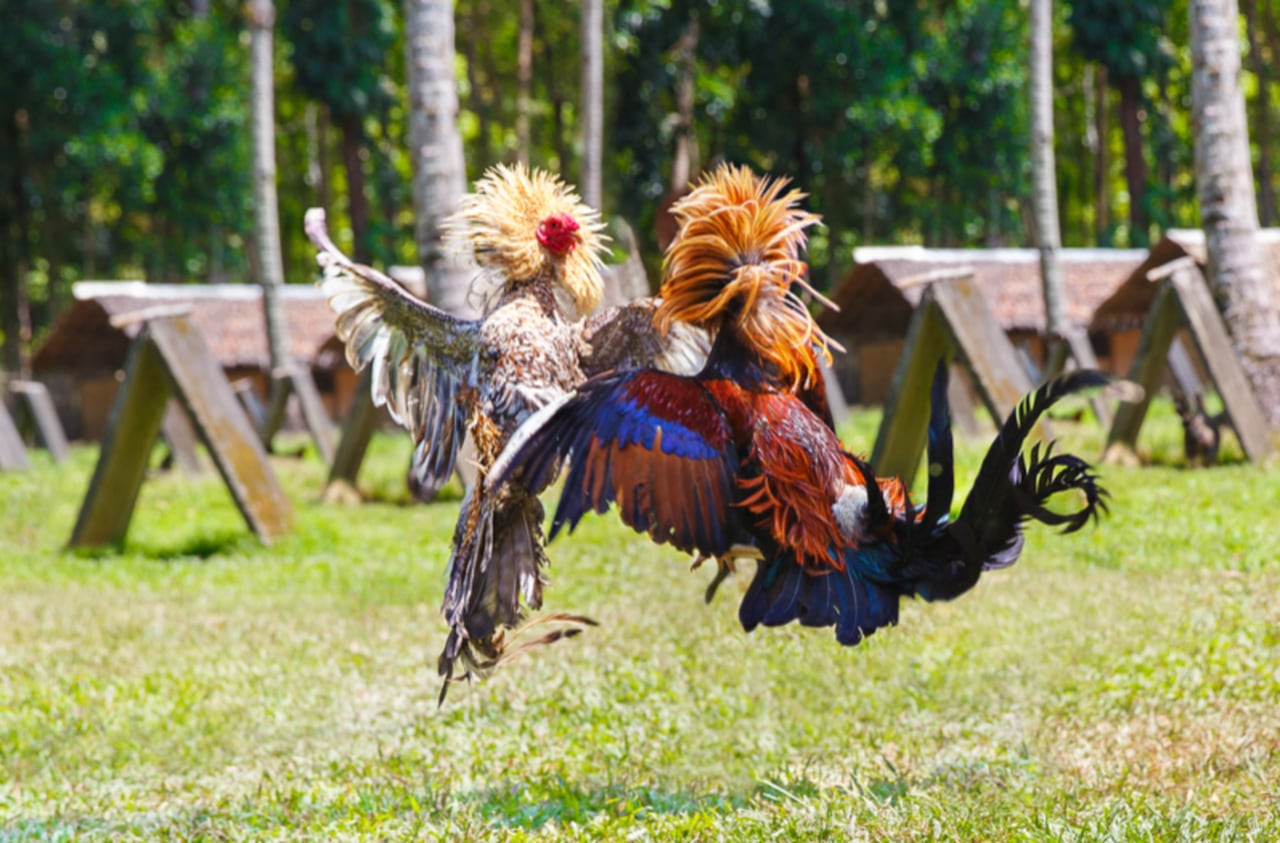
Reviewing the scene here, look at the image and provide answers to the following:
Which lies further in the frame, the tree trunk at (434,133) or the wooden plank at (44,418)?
the wooden plank at (44,418)

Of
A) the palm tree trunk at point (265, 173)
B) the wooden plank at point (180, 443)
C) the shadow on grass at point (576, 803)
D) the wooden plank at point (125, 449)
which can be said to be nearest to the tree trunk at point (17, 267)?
the palm tree trunk at point (265, 173)

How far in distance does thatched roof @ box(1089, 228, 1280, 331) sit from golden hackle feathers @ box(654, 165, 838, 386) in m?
14.4

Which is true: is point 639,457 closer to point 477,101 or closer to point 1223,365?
point 1223,365

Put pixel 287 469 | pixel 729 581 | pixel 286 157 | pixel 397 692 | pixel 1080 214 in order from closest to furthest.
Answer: pixel 397 692, pixel 729 581, pixel 287 469, pixel 286 157, pixel 1080 214

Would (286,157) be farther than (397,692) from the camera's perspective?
Yes

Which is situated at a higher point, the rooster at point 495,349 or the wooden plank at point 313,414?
the rooster at point 495,349

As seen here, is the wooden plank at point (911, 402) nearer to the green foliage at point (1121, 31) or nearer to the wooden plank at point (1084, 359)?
the wooden plank at point (1084, 359)

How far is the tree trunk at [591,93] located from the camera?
18.2 m

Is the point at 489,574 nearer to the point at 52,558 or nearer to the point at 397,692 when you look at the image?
the point at 397,692

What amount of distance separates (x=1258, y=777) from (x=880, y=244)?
29.2 metres

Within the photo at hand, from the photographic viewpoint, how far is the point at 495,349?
15.3ft

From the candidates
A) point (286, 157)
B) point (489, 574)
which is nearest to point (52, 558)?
point (489, 574)

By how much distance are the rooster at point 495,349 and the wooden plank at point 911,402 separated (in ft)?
12.4

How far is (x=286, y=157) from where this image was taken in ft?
130
